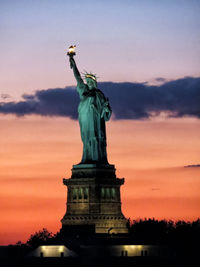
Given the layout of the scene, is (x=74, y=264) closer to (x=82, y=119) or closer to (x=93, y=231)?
(x=93, y=231)

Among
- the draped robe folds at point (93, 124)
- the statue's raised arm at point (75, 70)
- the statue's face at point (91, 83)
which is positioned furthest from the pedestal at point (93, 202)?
the statue's raised arm at point (75, 70)

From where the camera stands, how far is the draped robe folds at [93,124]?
87375 millimetres

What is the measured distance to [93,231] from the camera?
3317 inches

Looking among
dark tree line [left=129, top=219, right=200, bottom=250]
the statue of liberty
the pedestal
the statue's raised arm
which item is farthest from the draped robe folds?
dark tree line [left=129, top=219, right=200, bottom=250]

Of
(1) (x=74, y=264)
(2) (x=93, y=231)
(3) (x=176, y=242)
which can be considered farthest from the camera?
(3) (x=176, y=242)

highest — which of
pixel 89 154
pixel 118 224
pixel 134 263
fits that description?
pixel 89 154

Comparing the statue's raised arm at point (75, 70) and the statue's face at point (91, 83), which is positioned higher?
the statue's raised arm at point (75, 70)

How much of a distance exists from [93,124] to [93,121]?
280 mm

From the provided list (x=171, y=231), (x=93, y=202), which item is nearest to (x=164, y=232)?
(x=171, y=231)

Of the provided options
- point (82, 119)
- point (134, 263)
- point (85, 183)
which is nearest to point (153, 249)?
point (134, 263)

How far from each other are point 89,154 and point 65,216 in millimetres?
6220

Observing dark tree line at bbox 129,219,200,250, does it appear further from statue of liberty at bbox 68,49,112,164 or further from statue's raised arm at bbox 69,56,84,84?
statue's raised arm at bbox 69,56,84,84

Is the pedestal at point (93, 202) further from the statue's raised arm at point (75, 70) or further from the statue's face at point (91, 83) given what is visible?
the statue's raised arm at point (75, 70)

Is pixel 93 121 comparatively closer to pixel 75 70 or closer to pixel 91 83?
pixel 91 83
